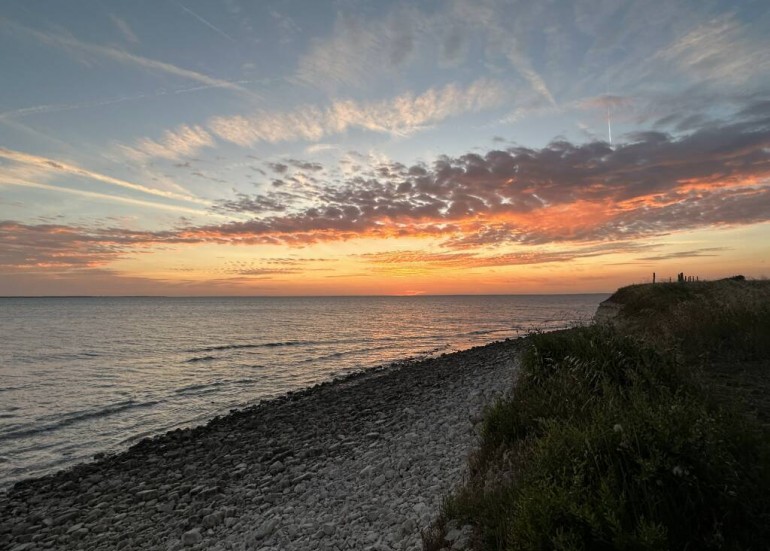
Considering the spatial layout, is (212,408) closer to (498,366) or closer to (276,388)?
(276,388)

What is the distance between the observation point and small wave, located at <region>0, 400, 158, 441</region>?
19.1 m

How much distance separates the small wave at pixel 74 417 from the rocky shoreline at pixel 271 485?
Result: 6263 millimetres

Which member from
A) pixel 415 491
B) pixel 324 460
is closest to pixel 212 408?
pixel 324 460

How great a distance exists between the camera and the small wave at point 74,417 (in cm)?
1912

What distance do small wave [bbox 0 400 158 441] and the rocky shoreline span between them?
6.26m

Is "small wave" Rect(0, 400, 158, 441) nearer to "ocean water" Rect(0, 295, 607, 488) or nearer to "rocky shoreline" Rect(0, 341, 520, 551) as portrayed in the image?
"ocean water" Rect(0, 295, 607, 488)

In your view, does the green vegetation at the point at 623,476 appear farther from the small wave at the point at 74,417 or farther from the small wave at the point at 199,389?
the small wave at the point at 199,389

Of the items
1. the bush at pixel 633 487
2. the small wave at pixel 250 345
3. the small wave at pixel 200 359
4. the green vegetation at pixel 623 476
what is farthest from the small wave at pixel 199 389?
the bush at pixel 633 487

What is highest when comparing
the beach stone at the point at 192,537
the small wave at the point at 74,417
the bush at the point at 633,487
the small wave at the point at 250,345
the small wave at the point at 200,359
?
the bush at the point at 633,487

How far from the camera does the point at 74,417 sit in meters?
21.6

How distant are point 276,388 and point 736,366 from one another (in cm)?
2305

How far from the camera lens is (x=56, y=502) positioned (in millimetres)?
12297

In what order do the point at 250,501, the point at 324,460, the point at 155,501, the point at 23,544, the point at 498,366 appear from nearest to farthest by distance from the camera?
the point at 23,544
the point at 250,501
the point at 155,501
the point at 324,460
the point at 498,366

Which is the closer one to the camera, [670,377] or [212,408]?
[670,377]
